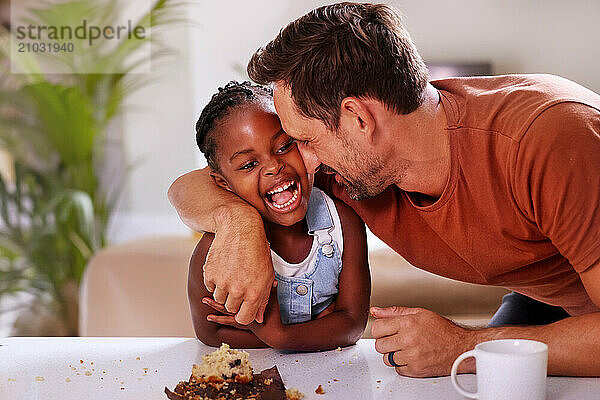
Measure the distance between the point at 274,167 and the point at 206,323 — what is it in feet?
1.01

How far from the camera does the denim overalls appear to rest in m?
1.28

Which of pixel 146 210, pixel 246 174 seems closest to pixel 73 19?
pixel 146 210

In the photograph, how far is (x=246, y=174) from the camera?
1.29 m

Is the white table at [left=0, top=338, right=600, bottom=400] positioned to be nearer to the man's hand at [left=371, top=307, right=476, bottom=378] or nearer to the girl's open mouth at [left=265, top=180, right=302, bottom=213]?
the man's hand at [left=371, top=307, right=476, bottom=378]

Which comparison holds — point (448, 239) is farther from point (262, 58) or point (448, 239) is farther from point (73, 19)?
point (73, 19)

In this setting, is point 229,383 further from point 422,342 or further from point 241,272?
point 422,342

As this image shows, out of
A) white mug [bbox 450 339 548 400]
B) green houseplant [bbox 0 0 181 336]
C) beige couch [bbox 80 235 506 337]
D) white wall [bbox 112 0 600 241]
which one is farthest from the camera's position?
white wall [bbox 112 0 600 241]

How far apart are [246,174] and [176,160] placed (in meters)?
2.64

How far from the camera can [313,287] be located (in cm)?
128

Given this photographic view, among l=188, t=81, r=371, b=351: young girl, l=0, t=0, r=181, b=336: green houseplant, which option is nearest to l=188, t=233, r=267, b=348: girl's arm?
l=188, t=81, r=371, b=351: young girl

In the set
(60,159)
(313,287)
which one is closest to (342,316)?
(313,287)

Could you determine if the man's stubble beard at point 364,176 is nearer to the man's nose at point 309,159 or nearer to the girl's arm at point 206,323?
the man's nose at point 309,159

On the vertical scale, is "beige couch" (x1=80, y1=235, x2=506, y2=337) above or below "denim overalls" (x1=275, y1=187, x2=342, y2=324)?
below

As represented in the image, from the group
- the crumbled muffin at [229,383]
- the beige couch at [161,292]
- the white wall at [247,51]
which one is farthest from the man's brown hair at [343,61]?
the white wall at [247,51]
